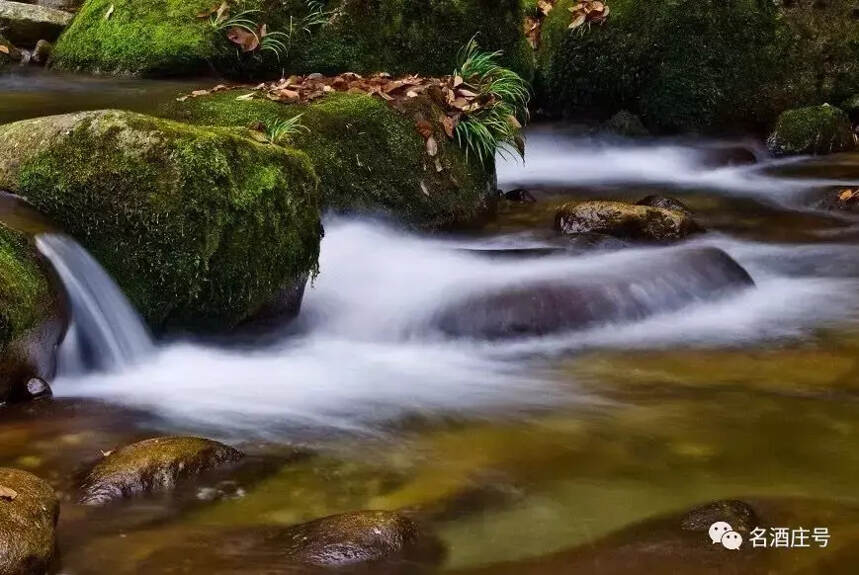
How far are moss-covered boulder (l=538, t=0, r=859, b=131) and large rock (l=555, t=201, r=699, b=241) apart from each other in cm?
453

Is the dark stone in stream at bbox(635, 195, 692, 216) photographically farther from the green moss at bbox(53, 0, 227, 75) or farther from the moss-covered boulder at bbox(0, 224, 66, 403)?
the moss-covered boulder at bbox(0, 224, 66, 403)

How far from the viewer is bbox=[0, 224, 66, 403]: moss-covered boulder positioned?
181 inches

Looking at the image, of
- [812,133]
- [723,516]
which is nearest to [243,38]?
[812,133]

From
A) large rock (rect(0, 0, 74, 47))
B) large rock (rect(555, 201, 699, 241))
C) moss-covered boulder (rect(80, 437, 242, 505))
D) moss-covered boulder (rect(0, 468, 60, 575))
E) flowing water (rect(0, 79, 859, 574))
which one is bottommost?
flowing water (rect(0, 79, 859, 574))

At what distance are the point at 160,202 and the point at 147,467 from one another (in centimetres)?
202

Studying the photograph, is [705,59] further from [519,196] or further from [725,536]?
[725,536]

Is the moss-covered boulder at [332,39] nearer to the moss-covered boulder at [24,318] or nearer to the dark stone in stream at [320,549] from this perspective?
the moss-covered boulder at [24,318]

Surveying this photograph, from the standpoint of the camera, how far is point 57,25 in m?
13.5

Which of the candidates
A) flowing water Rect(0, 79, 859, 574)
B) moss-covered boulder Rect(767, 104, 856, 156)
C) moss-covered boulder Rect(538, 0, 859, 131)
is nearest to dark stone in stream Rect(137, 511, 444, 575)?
flowing water Rect(0, 79, 859, 574)

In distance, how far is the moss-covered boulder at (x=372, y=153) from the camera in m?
7.39

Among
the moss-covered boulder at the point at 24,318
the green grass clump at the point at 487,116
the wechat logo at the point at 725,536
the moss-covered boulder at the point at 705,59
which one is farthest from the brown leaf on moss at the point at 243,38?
the wechat logo at the point at 725,536

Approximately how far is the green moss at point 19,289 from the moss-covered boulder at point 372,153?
250 centimetres

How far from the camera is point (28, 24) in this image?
528 inches

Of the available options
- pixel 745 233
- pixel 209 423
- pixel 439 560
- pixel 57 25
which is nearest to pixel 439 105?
pixel 745 233
